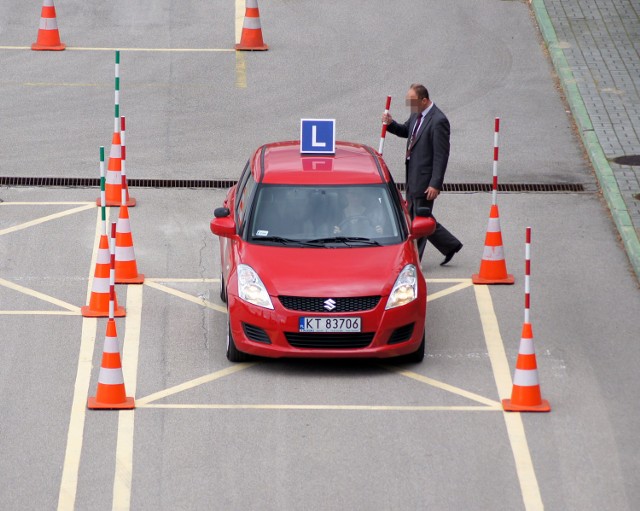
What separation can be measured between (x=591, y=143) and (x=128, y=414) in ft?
29.3

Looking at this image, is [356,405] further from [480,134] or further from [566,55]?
[566,55]

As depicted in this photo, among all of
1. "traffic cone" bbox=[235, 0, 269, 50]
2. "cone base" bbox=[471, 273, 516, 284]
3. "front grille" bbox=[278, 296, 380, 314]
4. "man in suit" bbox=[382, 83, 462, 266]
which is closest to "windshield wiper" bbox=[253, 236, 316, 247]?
"front grille" bbox=[278, 296, 380, 314]

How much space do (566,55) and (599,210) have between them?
5.44m

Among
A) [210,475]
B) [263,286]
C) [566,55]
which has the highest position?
[566,55]

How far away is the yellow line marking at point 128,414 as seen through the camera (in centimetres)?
997

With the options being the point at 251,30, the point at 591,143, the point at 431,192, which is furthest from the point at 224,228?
the point at 251,30

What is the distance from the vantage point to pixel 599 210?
54.4 ft

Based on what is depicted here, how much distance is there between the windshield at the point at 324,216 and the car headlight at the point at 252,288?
1.65 feet

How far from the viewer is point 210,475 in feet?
33.5

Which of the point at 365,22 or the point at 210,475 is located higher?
the point at 365,22

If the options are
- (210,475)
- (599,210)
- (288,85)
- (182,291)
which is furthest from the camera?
(288,85)

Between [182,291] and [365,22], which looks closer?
[182,291]

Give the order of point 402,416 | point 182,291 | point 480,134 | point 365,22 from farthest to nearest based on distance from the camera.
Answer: point 365,22 < point 480,134 < point 182,291 < point 402,416

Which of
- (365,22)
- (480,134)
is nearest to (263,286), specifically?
(480,134)
